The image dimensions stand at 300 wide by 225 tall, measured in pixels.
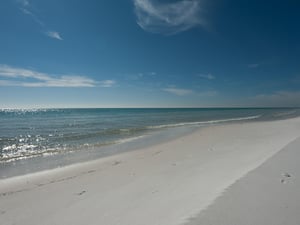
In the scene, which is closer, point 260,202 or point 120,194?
point 260,202

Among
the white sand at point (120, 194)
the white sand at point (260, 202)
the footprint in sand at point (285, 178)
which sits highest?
the footprint in sand at point (285, 178)

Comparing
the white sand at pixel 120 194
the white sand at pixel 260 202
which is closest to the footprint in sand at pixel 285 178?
the white sand at pixel 260 202

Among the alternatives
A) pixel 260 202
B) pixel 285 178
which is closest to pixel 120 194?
pixel 260 202

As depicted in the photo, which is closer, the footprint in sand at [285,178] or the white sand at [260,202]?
the white sand at [260,202]

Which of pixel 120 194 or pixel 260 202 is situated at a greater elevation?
pixel 260 202

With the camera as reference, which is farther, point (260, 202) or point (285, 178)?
point (285, 178)

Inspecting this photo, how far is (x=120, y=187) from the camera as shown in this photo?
18.0 feet

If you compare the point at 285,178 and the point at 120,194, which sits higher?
the point at 285,178

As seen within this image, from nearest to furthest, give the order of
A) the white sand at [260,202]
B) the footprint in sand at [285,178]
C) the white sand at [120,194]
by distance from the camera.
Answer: the white sand at [260,202], the white sand at [120,194], the footprint in sand at [285,178]

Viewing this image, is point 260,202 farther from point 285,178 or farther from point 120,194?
point 120,194

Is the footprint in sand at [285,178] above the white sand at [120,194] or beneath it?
above

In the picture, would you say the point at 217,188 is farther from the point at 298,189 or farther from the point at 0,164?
the point at 0,164

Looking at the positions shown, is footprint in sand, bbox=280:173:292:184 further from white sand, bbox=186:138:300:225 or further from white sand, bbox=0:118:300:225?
white sand, bbox=0:118:300:225

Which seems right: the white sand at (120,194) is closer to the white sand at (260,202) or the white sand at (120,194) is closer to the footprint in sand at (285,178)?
the white sand at (260,202)
